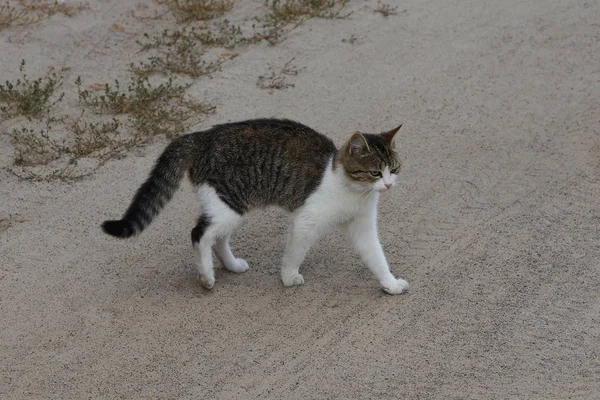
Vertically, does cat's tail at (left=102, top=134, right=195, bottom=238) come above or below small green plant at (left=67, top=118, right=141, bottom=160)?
above

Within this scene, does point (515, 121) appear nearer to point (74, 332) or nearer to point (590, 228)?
point (590, 228)

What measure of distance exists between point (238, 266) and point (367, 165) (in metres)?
1.14

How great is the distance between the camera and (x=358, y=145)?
17.4ft

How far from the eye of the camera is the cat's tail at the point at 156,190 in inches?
205

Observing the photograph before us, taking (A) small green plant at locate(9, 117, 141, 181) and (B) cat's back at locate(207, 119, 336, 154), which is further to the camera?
(A) small green plant at locate(9, 117, 141, 181)

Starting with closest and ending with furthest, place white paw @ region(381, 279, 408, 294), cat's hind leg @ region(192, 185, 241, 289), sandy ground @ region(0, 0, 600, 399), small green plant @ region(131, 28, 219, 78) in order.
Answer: sandy ground @ region(0, 0, 600, 399) < cat's hind leg @ region(192, 185, 241, 289) < white paw @ region(381, 279, 408, 294) < small green plant @ region(131, 28, 219, 78)

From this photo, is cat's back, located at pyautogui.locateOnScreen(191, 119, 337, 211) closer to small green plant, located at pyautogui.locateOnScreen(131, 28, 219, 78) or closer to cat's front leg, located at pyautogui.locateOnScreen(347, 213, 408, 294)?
cat's front leg, located at pyautogui.locateOnScreen(347, 213, 408, 294)

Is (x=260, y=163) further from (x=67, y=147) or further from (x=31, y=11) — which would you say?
(x=31, y=11)

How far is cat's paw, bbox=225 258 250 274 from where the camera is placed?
579 centimetres

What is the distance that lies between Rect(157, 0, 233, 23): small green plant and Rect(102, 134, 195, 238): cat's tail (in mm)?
3786

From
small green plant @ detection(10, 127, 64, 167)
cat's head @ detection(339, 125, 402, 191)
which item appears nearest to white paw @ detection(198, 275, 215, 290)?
cat's head @ detection(339, 125, 402, 191)

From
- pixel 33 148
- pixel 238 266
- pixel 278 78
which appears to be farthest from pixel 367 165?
pixel 278 78

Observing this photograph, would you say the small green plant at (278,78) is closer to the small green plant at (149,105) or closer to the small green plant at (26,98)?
the small green plant at (149,105)

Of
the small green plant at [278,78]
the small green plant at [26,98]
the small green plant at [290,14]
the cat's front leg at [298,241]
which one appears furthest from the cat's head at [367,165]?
the small green plant at [290,14]
